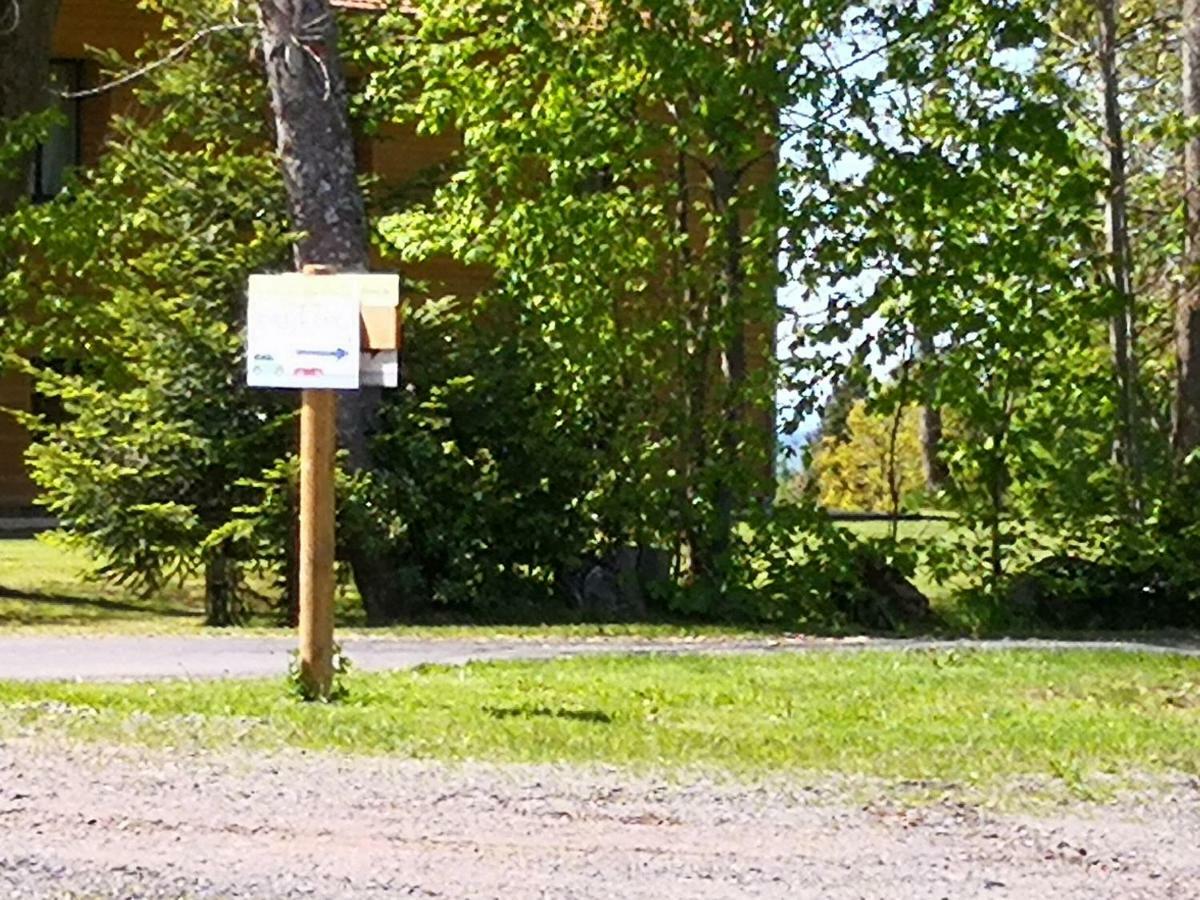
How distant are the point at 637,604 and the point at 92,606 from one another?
5270 mm

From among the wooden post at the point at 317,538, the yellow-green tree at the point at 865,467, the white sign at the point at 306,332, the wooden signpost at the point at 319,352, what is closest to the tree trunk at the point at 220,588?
the wooden post at the point at 317,538

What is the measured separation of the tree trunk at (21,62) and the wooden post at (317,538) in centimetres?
1204

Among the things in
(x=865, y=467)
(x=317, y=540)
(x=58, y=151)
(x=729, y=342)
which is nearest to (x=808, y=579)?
(x=729, y=342)

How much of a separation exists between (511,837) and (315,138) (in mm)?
14252

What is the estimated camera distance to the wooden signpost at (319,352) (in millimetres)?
13484

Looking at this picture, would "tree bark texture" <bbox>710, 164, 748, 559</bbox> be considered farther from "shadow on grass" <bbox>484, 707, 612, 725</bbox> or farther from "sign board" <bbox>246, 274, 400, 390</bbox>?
"sign board" <bbox>246, 274, 400, 390</bbox>

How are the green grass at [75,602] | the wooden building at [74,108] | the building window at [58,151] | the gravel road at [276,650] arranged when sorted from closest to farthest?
1. the gravel road at [276,650]
2. the green grass at [75,602]
3. the building window at [58,151]
4. the wooden building at [74,108]

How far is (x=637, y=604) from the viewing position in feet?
80.2

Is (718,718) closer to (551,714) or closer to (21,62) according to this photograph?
(551,714)

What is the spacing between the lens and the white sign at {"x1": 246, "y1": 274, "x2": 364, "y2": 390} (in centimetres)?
1348

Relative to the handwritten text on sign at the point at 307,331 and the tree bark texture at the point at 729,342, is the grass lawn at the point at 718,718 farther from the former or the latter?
the tree bark texture at the point at 729,342

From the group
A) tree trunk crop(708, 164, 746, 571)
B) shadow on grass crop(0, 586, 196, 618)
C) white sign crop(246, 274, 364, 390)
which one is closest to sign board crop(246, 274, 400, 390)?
white sign crop(246, 274, 364, 390)

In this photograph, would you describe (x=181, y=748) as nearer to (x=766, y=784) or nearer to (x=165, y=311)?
(x=766, y=784)

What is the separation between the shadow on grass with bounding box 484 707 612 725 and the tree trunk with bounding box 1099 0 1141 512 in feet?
35.9
